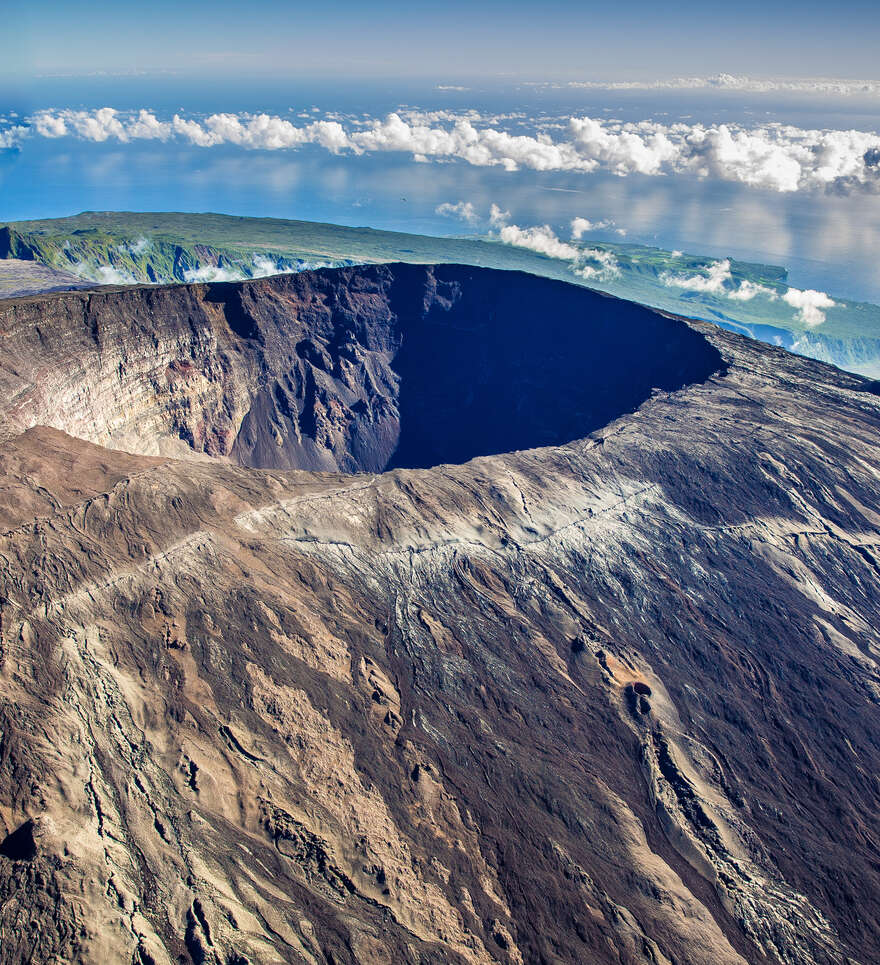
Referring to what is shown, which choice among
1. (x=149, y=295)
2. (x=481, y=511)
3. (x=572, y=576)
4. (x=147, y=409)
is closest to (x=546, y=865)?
(x=572, y=576)

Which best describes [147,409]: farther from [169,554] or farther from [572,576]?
[572,576]

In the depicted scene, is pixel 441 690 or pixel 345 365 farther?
pixel 345 365

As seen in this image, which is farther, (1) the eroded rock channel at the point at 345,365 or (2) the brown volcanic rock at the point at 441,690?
(1) the eroded rock channel at the point at 345,365

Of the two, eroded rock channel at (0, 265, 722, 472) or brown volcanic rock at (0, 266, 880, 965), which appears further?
eroded rock channel at (0, 265, 722, 472)

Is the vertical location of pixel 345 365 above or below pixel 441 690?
above
